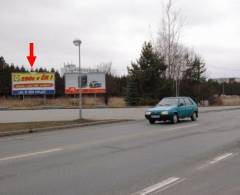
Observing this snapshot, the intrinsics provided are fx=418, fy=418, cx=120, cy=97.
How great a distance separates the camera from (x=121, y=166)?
30.1 feet

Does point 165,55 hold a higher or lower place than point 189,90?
higher

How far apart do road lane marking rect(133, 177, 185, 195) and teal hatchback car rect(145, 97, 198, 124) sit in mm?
14782

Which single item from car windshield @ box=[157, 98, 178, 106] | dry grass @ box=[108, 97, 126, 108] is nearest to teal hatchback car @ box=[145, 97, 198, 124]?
car windshield @ box=[157, 98, 178, 106]

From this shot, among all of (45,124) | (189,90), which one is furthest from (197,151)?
(189,90)

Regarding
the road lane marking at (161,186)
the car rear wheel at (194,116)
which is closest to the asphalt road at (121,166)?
the road lane marking at (161,186)

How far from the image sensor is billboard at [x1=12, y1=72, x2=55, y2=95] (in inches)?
1994

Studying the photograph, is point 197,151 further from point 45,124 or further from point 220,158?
point 45,124

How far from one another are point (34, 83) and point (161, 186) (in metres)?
45.4

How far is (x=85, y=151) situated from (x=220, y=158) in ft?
12.1

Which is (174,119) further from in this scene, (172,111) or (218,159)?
(218,159)

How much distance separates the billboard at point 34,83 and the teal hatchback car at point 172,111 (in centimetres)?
2848

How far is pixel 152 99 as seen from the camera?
168 feet

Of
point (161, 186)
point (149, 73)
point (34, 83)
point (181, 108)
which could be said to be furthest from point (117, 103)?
point (161, 186)

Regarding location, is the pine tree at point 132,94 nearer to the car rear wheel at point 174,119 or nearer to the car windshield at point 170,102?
the car windshield at point 170,102
